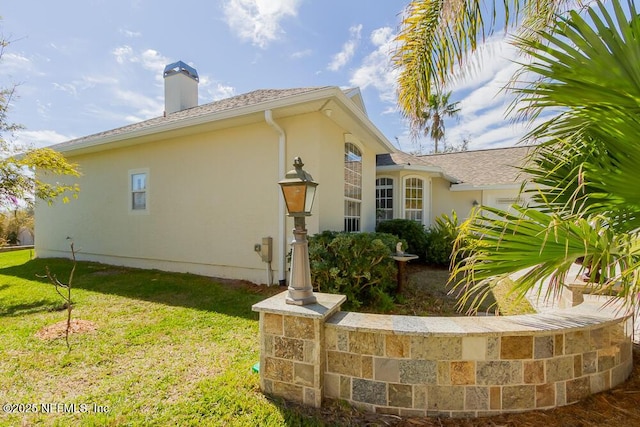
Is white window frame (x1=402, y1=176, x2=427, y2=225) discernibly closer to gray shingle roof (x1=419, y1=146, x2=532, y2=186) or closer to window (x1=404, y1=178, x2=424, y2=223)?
window (x1=404, y1=178, x2=424, y2=223)

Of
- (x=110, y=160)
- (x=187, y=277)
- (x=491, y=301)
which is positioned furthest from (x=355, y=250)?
(x=110, y=160)

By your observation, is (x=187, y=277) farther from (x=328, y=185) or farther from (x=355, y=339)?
(x=355, y=339)

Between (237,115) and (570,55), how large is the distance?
17.4 ft

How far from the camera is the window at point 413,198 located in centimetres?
1034

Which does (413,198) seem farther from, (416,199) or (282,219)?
(282,219)

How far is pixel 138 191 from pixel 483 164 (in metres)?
13.9

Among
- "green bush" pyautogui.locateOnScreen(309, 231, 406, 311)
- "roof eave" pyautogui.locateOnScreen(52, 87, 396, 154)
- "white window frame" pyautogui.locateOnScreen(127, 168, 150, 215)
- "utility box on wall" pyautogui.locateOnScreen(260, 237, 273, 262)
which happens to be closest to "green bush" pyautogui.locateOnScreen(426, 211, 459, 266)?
"roof eave" pyautogui.locateOnScreen(52, 87, 396, 154)

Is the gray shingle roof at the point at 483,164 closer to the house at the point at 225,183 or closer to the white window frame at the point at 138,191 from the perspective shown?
the house at the point at 225,183

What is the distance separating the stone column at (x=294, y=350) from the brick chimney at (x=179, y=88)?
10.1 metres

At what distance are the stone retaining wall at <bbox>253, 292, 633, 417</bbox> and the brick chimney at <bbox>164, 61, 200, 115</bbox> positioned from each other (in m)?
10.2

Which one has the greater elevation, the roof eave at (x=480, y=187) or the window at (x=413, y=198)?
the roof eave at (x=480, y=187)

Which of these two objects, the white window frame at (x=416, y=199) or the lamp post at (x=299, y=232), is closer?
the lamp post at (x=299, y=232)

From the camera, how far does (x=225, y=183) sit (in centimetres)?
678

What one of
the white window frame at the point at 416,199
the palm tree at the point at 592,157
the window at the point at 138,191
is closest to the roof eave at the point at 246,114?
the window at the point at 138,191
